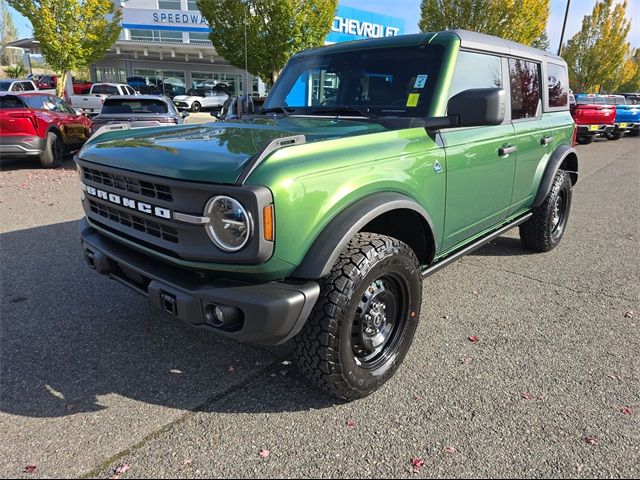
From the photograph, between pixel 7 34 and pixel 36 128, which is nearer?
pixel 36 128

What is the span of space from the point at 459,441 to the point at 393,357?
62 cm

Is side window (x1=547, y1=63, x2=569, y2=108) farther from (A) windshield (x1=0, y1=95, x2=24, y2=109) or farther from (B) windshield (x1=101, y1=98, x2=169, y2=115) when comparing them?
(A) windshield (x1=0, y1=95, x2=24, y2=109)

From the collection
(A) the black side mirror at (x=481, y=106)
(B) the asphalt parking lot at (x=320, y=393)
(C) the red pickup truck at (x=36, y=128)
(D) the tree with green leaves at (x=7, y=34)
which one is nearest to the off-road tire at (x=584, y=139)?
(B) the asphalt parking lot at (x=320, y=393)

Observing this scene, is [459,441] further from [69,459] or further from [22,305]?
[22,305]

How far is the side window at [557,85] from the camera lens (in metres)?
4.52

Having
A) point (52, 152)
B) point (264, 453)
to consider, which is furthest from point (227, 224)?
point (52, 152)

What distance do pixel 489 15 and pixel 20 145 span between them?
1849cm

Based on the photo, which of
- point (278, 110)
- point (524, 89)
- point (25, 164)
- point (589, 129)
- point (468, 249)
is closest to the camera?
point (468, 249)

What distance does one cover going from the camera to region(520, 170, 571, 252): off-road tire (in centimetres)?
460

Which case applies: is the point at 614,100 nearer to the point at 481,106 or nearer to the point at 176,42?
the point at 481,106

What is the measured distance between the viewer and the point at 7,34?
238ft

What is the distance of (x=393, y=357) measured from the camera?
2766 millimetres

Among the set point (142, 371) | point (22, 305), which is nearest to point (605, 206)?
point (142, 371)

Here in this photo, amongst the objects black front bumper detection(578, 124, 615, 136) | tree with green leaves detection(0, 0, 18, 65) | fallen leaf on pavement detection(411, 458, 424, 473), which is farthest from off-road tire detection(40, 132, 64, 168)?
tree with green leaves detection(0, 0, 18, 65)
